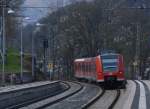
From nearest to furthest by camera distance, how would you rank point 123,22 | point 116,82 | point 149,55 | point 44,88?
point 44,88
point 116,82
point 123,22
point 149,55

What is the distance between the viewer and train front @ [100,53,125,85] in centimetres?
5197

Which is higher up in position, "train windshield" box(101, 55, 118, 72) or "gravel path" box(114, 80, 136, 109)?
"train windshield" box(101, 55, 118, 72)

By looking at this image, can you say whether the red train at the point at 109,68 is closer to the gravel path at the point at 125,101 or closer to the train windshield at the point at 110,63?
the train windshield at the point at 110,63

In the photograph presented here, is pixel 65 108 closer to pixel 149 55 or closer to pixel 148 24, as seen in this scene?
pixel 148 24

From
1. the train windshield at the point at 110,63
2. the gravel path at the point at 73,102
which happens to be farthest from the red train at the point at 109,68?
the gravel path at the point at 73,102

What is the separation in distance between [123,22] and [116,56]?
128ft

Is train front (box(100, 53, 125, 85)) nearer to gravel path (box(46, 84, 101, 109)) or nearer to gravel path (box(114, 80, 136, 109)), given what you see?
gravel path (box(114, 80, 136, 109))

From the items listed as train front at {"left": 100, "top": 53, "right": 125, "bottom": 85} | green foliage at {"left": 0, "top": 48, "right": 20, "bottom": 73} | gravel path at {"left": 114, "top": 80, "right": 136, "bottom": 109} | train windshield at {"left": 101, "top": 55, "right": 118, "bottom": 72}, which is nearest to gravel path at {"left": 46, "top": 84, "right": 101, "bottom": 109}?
gravel path at {"left": 114, "top": 80, "right": 136, "bottom": 109}

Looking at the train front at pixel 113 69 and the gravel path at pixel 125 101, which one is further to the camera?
the train front at pixel 113 69

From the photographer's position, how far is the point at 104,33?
9612 centimetres

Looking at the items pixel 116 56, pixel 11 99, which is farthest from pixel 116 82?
pixel 11 99

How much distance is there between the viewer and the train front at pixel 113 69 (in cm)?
5197

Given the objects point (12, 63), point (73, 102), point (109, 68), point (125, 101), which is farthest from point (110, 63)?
point (12, 63)

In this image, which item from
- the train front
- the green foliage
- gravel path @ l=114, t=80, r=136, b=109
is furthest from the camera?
the green foliage
